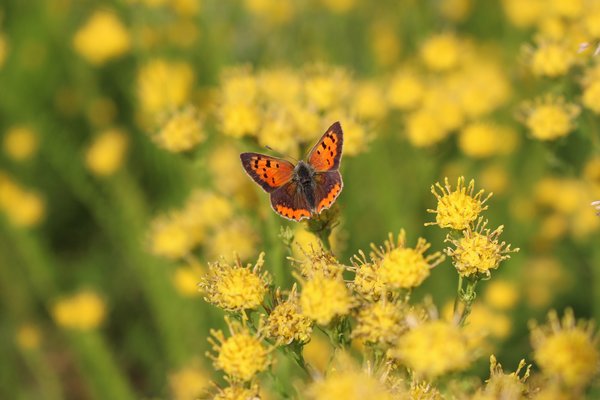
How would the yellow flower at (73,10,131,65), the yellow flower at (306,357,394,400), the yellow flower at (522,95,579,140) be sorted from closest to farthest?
the yellow flower at (306,357,394,400) < the yellow flower at (522,95,579,140) < the yellow flower at (73,10,131,65)

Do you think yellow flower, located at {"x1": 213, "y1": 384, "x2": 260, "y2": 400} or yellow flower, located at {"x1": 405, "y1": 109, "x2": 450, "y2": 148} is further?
yellow flower, located at {"x1": 405, "y1": 109, "x2": 450, "y2": 148}

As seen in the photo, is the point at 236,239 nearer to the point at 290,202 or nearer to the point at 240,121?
the point at 240,121

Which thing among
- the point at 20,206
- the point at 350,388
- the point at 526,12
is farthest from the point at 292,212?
the point at 526,12

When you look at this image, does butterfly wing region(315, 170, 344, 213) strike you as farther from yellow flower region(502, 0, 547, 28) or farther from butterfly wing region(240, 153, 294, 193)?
yellow flower region(502, 0, 547, 28)

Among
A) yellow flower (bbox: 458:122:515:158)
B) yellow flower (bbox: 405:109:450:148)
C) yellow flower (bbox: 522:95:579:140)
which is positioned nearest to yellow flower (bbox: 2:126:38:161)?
yellow flower (bbox: 405:109:450:148)

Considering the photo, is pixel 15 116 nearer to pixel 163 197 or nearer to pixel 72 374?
pixel 163 197

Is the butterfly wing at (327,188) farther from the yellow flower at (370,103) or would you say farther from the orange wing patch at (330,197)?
the yellow flower at (370,103)

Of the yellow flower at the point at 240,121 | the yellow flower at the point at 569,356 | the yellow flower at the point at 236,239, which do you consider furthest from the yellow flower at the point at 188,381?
the yellow flower at the point at 569,356
